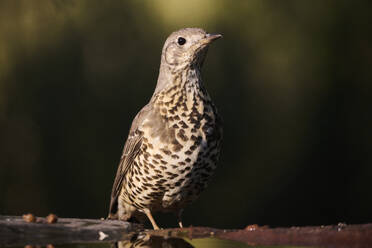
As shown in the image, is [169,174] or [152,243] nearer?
[152,243]

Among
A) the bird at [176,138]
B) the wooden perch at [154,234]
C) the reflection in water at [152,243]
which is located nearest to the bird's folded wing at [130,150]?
the bird at [176,138]

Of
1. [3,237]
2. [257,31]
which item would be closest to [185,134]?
[3,237]

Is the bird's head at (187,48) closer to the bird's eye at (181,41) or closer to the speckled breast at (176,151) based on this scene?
the bird's eye at (181,41)

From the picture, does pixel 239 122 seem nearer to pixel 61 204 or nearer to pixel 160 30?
pixel 160 30

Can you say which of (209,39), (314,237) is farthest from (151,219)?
(314,237)

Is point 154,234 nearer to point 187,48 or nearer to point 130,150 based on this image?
point 130,150

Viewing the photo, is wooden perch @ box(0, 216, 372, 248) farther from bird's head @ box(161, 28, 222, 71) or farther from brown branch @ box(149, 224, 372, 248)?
bird's head @ box(161, 28, 222, 71)

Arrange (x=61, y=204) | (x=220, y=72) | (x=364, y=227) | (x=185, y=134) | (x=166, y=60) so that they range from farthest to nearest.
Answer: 1. (x=220, y=72)
2. (x=61, y=204)
3. (x=166, y=60)
4. (x=185, y=134)
5. (x=364, y=227)
